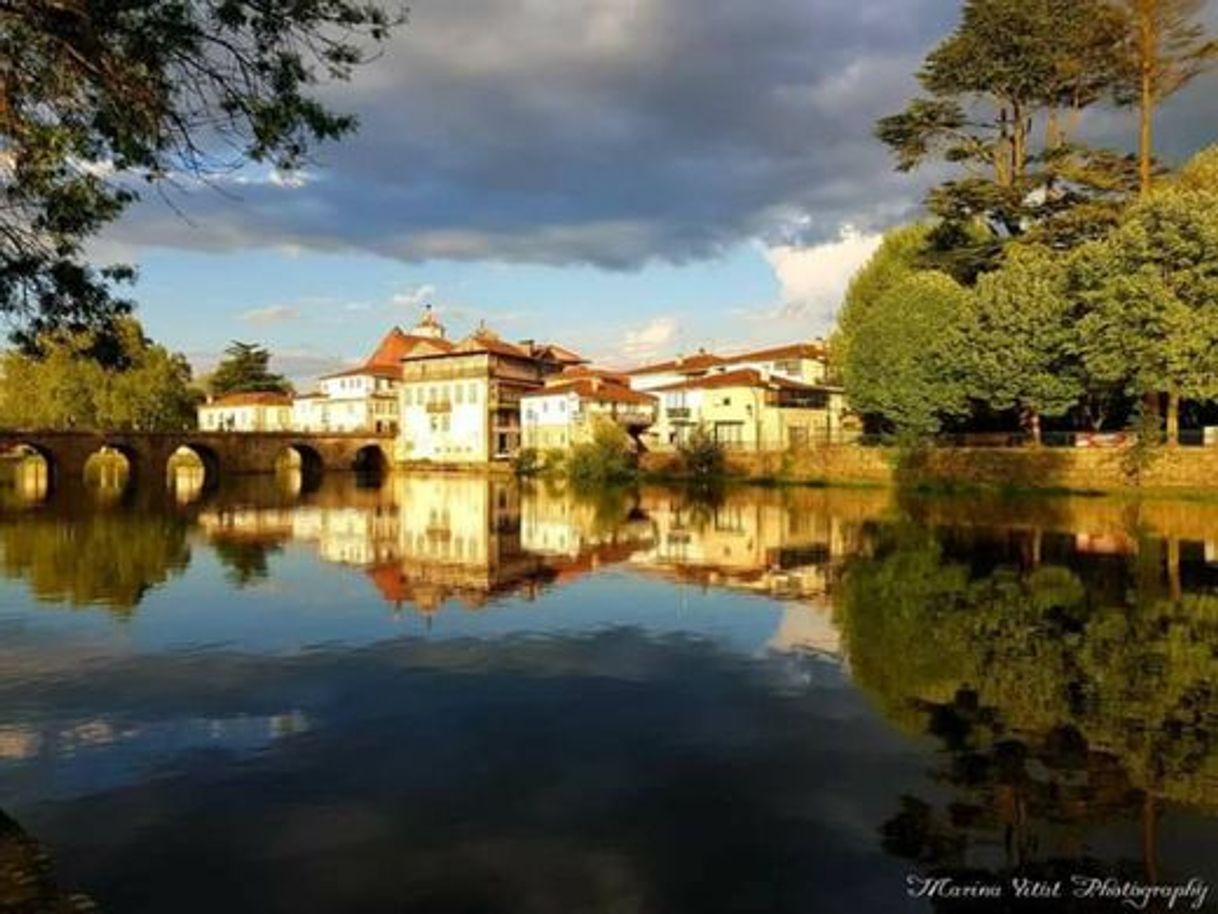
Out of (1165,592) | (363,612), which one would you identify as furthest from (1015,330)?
(363,612)

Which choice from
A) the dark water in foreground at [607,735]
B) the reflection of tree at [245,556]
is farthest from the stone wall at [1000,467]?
the reflection of tree at [245,556]

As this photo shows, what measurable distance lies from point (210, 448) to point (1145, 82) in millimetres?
80050

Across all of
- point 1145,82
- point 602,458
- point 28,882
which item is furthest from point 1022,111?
Result: point 28,882

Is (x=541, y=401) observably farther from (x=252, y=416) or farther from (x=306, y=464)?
(x=252, y=416)

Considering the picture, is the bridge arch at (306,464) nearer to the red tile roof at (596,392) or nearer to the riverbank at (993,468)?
the red tile roof at (596,392)

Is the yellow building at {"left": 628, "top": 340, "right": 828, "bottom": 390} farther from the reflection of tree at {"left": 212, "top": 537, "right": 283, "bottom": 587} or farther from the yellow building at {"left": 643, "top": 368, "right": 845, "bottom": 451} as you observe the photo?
the reflection of tree at {"left": 212, "top": 537, "right": 283, "bottom": 587}

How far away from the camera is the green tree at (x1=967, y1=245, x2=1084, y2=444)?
2067 inches

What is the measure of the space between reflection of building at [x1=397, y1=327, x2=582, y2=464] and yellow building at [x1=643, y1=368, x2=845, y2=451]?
17070 millimetres

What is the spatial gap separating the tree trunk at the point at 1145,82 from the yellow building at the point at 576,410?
44145mm

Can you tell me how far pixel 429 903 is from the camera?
333 inches

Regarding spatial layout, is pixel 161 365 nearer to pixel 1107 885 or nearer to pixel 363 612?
pixel 363 612

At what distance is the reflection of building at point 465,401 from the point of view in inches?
4048

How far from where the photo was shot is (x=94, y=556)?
3281 centimetres

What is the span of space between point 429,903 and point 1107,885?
5.66 m
